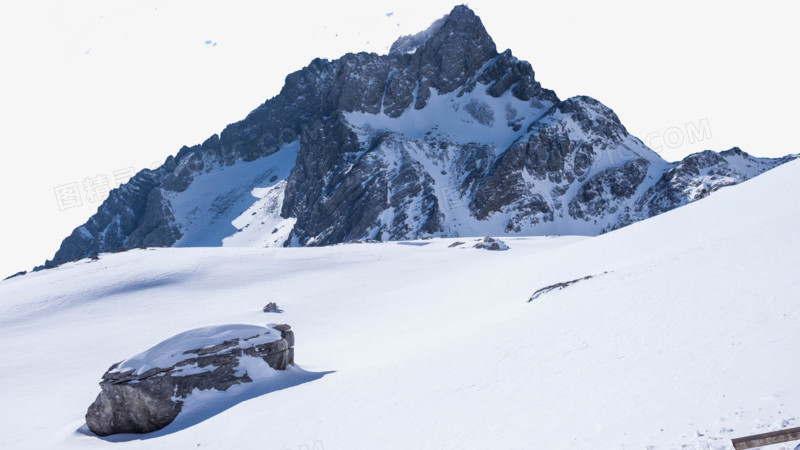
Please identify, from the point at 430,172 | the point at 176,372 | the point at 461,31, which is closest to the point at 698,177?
the point at 430,172

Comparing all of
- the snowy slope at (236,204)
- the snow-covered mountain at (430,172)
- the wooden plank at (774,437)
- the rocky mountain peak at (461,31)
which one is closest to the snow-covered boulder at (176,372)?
the wooden plank at (774,437)

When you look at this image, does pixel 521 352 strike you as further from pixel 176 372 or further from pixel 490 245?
pixel 490 245

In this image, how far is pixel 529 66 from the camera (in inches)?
4547

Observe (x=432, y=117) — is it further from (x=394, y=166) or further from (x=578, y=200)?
(x=578, y=200)

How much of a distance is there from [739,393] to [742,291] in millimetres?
4749

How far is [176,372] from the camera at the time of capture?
15023 mm

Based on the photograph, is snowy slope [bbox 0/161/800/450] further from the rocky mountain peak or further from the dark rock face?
the rocky mountain peak

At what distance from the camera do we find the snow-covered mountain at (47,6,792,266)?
87.1 metres

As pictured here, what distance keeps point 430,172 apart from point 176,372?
81.5m

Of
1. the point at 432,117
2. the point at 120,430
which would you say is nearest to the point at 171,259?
the point at 120,430

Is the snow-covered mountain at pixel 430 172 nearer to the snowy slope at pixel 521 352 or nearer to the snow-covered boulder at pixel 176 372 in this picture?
the snowy slope at pixel 521 352

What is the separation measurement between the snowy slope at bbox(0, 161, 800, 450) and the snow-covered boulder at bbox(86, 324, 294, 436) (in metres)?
0.70

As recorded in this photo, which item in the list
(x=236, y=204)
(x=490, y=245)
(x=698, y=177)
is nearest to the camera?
(x=490, y=245)

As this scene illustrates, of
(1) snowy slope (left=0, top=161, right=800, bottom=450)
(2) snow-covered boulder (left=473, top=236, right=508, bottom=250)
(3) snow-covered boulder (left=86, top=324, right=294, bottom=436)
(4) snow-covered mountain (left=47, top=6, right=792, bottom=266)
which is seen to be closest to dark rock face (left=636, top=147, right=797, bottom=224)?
(4) snow-covered mountain (left=47, top=6, right=792, bottom=266)
